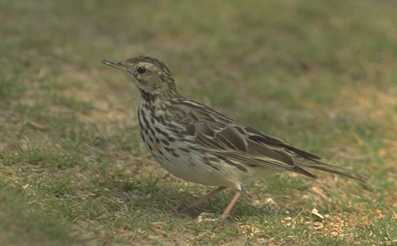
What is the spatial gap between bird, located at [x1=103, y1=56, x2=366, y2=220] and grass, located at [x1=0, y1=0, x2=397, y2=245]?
1.33ft

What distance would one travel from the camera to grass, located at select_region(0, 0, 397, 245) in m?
7.35

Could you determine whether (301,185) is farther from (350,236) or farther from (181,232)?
(181,232)

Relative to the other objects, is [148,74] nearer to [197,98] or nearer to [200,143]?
[200,143]

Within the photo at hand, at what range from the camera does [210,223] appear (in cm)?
748

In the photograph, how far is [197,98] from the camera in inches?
440

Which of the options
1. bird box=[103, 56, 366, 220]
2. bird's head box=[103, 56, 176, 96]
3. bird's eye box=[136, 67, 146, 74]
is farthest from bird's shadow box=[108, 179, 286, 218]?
bird's eye box=[136, 67, 146, 74]

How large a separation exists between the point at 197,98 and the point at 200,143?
11.8 ft

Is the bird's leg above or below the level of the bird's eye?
below

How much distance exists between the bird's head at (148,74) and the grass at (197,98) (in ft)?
3.06

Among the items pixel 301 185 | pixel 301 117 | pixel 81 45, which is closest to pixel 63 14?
pixel 81 45

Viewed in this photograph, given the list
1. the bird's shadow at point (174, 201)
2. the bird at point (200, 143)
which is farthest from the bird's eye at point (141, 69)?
the bird's shadow at point (174, 201)

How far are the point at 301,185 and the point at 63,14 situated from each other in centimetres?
593

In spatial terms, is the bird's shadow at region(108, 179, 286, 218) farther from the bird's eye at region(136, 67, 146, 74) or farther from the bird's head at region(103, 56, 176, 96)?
the bird's eye at region(136, 67, 146, 74)

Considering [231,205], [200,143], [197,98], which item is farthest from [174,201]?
[197,98]
